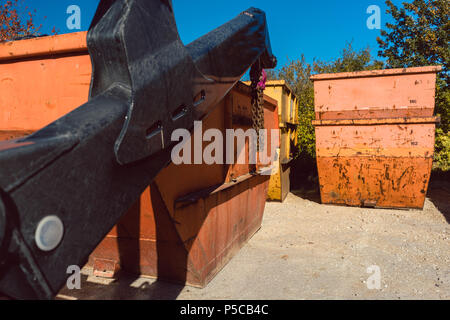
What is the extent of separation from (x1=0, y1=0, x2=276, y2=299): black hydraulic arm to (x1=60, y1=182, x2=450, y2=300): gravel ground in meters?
1.79

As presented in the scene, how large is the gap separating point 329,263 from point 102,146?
2956 mm

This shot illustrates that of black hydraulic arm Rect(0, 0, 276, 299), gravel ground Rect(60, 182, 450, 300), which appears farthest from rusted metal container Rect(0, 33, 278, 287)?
black hydraulic arm Rect(0, 0, 276, 299)

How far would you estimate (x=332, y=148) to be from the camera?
5840 millimetres

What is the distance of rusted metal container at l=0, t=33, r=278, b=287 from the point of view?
226 cm

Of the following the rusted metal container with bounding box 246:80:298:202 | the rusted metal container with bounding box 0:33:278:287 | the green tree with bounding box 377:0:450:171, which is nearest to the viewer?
the rusted metal container with bounding box 0:33:278:287

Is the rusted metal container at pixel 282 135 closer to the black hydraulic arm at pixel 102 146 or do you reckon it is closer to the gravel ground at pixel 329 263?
the gravel ground at pixel 329 263

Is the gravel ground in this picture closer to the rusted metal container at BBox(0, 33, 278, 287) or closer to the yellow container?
the rusted metal container at BBox(0, 33, 278, 287)

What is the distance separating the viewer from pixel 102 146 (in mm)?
905

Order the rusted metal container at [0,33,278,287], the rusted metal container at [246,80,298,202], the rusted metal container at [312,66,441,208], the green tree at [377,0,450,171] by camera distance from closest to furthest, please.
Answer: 1. the rusted metal container at [0,33,278,287]
2. the rusted metal container at [312,66,441,208]
3. the rusted metal container at [246,80,298,202]
4. the green tree at [377,0,450,171]

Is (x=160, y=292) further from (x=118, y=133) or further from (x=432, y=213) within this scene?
(x=432, y=213)

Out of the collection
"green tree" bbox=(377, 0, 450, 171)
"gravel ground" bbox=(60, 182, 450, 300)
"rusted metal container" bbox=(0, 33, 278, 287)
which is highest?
"green tree" bbox=(377, 0, 450, 171)

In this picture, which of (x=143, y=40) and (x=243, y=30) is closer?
(x=143, y=40)

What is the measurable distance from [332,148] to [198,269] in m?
4.01
